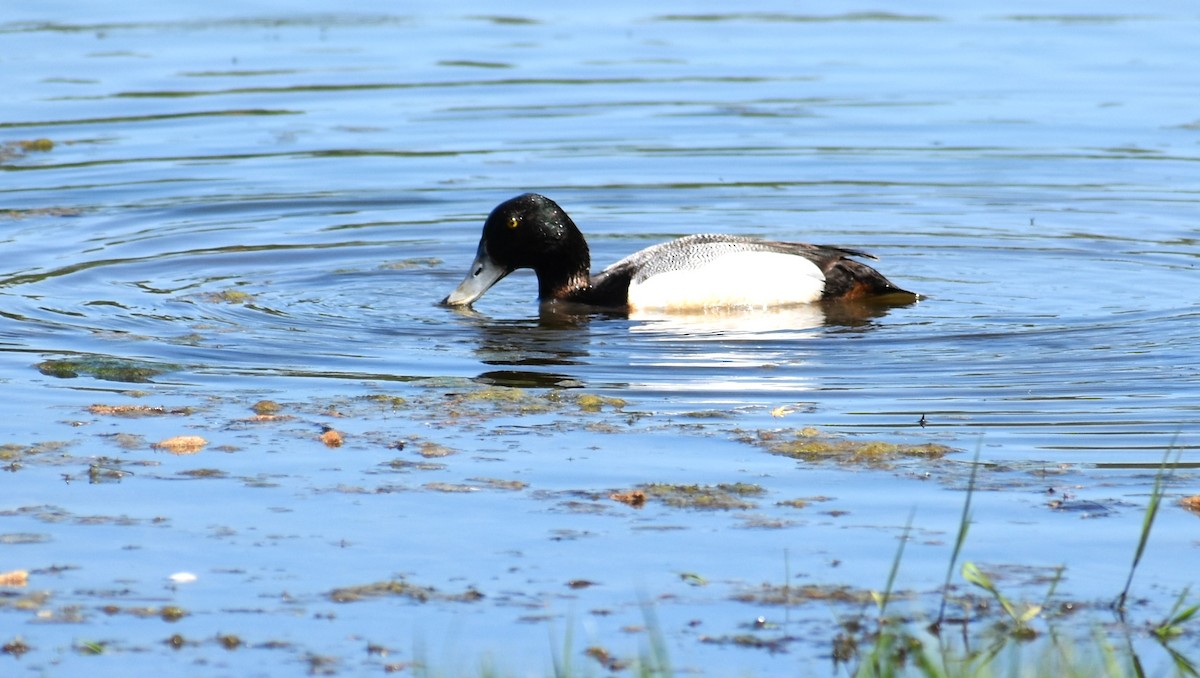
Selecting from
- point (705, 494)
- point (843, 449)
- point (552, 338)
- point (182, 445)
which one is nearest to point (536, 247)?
point (552, 338)

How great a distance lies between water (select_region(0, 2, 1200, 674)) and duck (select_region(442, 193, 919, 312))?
1.09 ft

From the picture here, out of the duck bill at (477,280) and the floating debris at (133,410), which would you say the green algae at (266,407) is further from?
the duck bill at (477,280)

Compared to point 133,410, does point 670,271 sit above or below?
above

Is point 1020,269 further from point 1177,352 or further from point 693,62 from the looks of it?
point 693,62

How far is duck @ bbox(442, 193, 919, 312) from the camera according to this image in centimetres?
1154

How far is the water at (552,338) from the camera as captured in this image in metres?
6.03

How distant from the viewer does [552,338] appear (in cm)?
1064

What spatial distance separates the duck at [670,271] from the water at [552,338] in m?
0.33

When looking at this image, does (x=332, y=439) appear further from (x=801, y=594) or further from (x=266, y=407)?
(x=801, y=594)

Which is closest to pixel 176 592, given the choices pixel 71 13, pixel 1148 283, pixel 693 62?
pixel 1148 283

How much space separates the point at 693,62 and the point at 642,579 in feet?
49.2

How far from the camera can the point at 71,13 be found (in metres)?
22.8

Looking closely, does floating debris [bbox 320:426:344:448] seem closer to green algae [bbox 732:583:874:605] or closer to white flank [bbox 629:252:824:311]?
green algae [bbox 732:583:874:605]

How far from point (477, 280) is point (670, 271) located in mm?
1319
